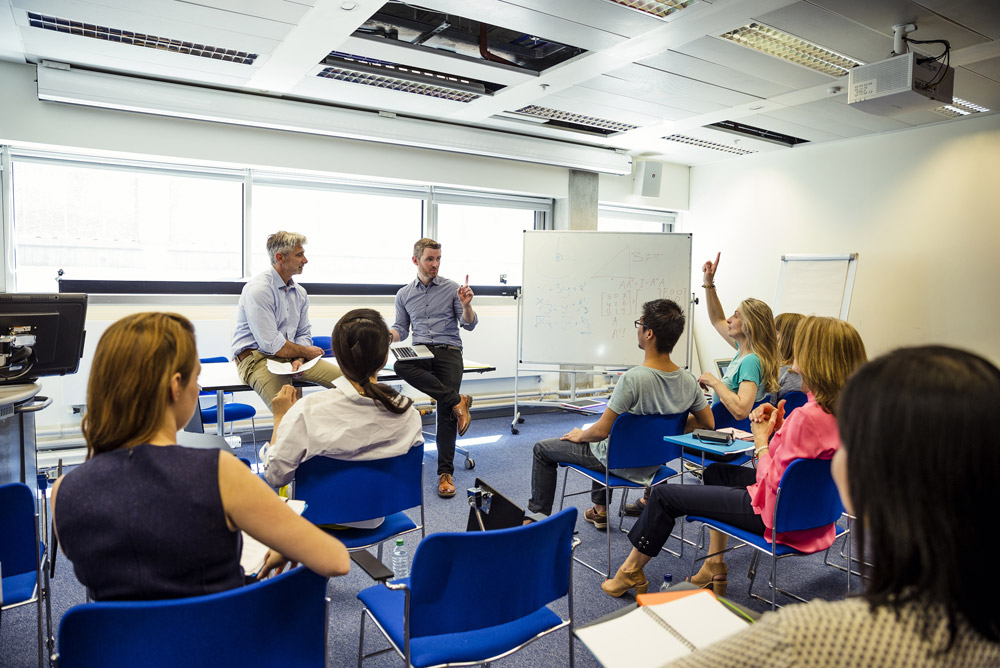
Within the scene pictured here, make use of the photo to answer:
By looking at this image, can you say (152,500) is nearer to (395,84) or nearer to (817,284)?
(395,84)

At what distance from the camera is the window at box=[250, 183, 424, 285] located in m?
5.43

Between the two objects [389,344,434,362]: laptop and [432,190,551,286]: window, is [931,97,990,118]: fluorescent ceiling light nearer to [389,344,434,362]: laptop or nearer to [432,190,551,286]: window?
[432,190,551,286]: window

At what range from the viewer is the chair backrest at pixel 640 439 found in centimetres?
282

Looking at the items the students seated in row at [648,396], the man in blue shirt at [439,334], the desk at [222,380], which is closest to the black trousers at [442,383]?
the man in blue shirt at [439,334]

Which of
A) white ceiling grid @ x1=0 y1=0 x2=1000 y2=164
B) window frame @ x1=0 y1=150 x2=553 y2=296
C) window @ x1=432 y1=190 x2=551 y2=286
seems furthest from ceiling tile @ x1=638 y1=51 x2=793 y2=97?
window frame @ x1=0 y1=150 x2=553 y2=296

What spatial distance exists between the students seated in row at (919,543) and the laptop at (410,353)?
342 centimetres

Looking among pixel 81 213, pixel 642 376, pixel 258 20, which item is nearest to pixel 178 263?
pixel 81 213

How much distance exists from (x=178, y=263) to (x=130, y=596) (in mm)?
4451

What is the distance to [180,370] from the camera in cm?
123

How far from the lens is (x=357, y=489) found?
2164 mm

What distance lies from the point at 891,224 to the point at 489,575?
18.7 feet

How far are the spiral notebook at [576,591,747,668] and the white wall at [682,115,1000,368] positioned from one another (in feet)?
14.0

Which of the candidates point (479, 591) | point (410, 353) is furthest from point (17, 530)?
point (410, 353)

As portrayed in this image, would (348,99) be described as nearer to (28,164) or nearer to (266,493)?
(28,164)
